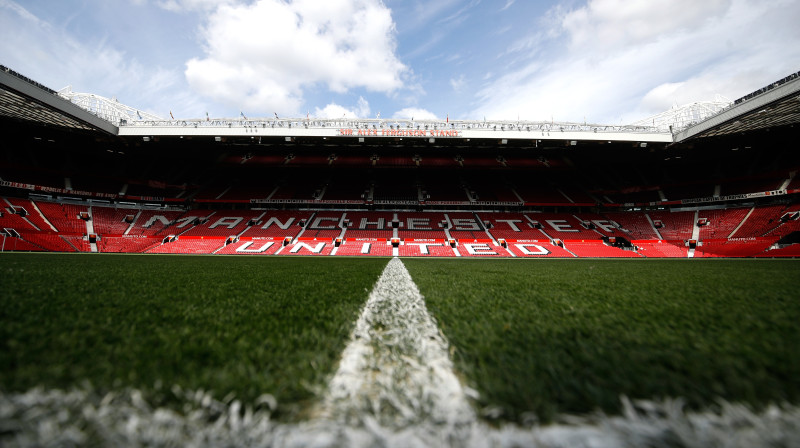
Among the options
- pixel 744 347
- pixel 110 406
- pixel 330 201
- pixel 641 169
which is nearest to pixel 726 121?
pixel 641 169

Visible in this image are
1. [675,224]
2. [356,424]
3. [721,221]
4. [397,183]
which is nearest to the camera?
[356,424]

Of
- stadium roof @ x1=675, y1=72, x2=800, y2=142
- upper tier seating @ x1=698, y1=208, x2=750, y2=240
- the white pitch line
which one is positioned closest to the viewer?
the white pitch line

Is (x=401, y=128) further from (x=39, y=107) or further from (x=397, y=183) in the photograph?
(x=39, y=107)

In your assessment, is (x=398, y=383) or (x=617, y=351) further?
(x=617, y=351)

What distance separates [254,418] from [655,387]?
1126 millimetres

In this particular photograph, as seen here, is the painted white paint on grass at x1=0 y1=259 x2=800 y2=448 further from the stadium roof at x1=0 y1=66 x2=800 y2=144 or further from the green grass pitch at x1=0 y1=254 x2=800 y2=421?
the stadium roof at x1=0 y1=66 x2=800 y2=144

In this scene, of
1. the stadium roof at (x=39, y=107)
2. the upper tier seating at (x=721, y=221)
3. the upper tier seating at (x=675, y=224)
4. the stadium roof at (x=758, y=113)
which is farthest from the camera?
the upper tier seating at (x=675, y=224)

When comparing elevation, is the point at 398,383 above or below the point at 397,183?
below

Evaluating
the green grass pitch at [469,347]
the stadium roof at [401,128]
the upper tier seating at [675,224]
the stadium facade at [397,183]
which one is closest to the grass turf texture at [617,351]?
the green grass pitch at [469,347]

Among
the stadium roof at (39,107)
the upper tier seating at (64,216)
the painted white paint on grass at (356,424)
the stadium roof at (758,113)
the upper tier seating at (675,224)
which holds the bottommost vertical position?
the painted white paint on grass at (356,424)

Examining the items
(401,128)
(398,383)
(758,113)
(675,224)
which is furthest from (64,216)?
(675,224)

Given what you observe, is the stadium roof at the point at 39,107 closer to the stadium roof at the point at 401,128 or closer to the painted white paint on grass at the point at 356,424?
the stadium roof at the point at 401,128

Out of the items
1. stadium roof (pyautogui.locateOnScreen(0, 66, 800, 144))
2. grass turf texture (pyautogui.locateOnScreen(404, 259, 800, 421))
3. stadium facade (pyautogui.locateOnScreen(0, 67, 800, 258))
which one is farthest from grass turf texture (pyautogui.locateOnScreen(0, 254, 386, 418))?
stadium roof (pyautogui.locateOnScreen(0, 66, 800, 144))

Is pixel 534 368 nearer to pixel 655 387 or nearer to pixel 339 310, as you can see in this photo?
pixel 655 387
